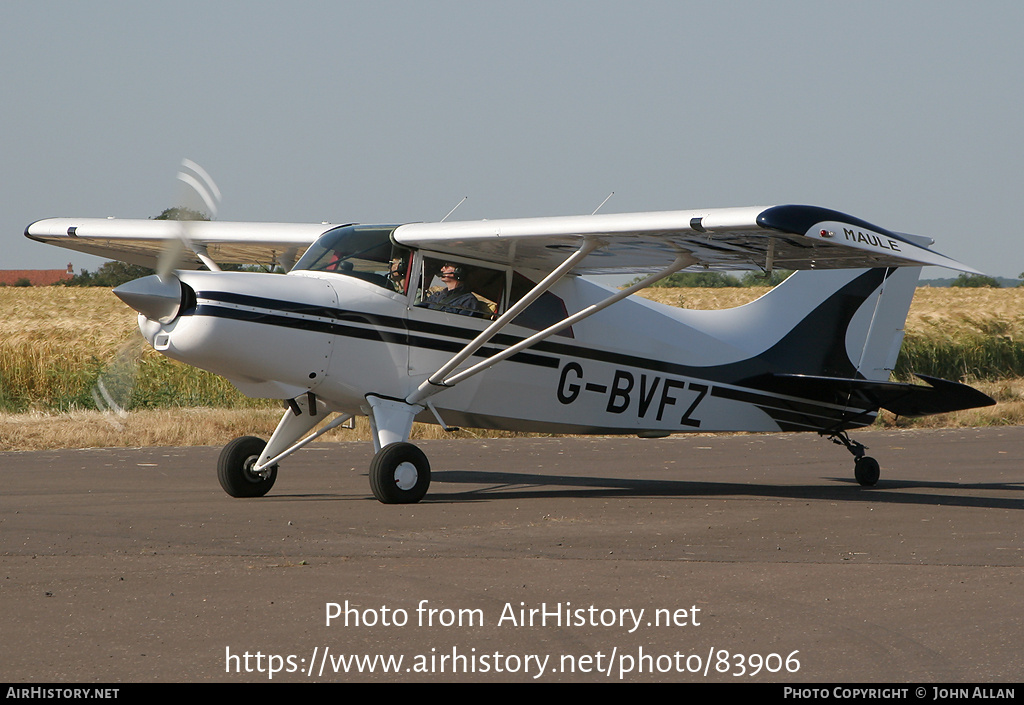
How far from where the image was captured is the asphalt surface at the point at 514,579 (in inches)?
174

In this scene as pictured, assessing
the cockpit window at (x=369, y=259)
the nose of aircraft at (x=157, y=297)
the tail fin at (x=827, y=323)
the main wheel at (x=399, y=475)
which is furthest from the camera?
the tail fin at (x=827, y=323)

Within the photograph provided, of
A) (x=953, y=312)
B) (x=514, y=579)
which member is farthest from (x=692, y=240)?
(x=953, y=312)

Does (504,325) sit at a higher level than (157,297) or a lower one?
lower

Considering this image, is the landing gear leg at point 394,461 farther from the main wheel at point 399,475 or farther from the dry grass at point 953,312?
the dry grass at point 953,312

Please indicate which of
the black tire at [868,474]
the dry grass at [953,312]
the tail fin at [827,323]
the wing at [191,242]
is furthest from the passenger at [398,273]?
the dry grass at [953,312]

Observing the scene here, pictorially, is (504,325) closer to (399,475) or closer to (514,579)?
(399,475)

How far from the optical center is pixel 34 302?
44.6 meters

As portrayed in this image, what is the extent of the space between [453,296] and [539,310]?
3.23ft

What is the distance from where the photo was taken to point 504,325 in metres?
10.1

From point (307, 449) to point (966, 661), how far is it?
38.8 feet

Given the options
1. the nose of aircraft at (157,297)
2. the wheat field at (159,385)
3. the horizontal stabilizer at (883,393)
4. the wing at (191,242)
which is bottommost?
the wheat field at (159,385)

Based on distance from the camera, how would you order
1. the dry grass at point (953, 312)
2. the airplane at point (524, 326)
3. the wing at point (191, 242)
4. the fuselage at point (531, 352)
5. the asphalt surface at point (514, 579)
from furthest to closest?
the dry grass at point (953, 312)
the wing at point (191, 242)
the fuselage at point (531, 352)
the airplane at point (524, 326)
the asphalt surface at point (514, 579)

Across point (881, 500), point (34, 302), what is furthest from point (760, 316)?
point (34, 302)

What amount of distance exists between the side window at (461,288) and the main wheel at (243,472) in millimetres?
2190
